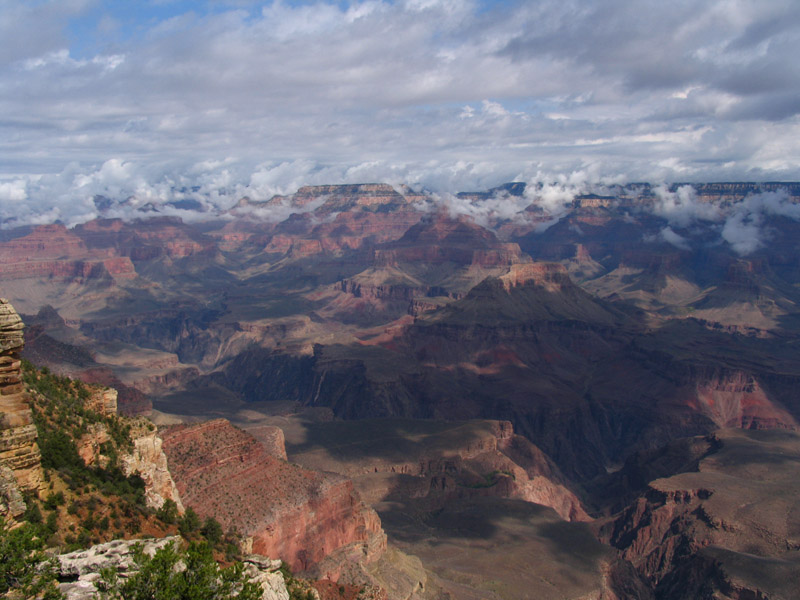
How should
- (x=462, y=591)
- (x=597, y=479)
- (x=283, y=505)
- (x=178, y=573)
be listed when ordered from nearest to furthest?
1. (x=178, y=573)
2. (x=283, y=505)
3. (x=462, y=591)
4. (x=597, y=479)

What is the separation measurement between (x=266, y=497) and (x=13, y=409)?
3845cm

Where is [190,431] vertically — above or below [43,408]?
below

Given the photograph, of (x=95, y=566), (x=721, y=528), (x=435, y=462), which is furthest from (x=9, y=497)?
(x=435, y=462)

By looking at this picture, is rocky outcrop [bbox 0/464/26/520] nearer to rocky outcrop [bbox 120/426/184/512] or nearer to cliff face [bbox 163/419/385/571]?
rocky outcrop [bbox 120/426/184/512]

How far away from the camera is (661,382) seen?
543ft

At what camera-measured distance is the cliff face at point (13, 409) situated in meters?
19.2

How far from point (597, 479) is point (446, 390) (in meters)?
43.8

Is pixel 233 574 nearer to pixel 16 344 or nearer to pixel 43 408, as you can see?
pixel 16 344

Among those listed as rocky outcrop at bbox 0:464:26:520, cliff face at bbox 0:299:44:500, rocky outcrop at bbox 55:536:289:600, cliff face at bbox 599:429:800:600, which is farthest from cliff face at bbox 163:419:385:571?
cliff face at bbox 599:429:800:600

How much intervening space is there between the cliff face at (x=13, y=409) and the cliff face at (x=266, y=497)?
30897mm

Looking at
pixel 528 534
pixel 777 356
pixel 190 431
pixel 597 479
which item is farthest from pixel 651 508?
pixel 777 356

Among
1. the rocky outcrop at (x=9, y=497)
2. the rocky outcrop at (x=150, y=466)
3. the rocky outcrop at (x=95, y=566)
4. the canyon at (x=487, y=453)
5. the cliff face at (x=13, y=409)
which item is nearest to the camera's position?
the rocky outcrop at (x=95, y=566)

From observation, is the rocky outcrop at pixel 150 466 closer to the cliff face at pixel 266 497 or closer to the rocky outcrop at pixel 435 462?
the cliff face at pixel 266 497

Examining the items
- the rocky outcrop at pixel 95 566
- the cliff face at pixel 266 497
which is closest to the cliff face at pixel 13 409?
the rocky outcrop at pixel 95 566
